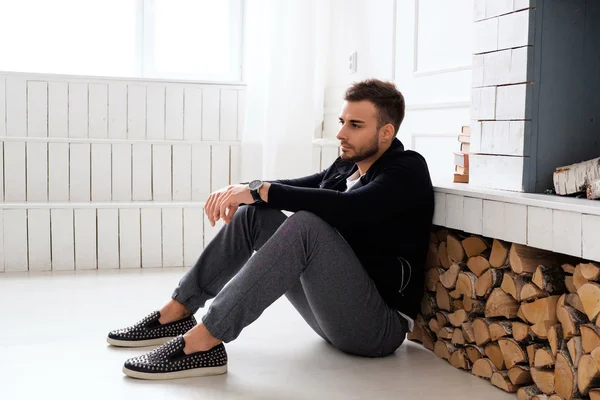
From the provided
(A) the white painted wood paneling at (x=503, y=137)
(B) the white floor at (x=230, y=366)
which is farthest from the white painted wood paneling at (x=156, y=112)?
(A) the white painted wood paneling at (x=503, y=137)

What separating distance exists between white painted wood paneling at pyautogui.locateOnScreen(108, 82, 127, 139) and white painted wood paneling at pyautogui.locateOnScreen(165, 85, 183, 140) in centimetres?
25

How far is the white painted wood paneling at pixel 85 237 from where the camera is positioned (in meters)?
3.89

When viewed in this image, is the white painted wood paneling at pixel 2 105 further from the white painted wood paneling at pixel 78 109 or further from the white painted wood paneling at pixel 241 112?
the white painted wood paneling at pixel 241 112

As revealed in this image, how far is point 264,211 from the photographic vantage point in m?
2.29

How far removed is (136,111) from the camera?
430 cm

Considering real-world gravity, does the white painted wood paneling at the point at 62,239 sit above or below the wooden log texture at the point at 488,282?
below

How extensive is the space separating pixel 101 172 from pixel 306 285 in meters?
2.38

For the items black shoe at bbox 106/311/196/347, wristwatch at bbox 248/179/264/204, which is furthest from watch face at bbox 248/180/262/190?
black shoe at bbox 106/311/196/347

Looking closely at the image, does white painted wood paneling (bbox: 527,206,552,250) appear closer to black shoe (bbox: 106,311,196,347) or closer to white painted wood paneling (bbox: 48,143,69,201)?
black shoe (bbox: 106,311,196,347)

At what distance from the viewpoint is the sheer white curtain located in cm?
404

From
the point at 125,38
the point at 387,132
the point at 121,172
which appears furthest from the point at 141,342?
the point at 125,38

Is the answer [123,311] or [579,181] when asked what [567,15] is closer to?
[579,181]

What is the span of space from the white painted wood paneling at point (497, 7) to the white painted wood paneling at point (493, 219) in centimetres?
58

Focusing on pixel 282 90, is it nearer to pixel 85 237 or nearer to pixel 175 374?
pixel 85 237
